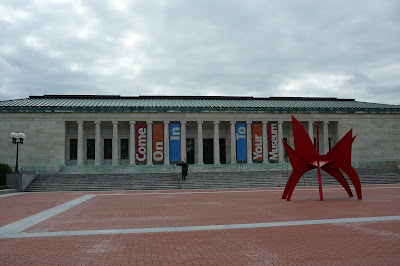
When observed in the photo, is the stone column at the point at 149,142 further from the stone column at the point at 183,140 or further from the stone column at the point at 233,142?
the stone column at the point at 233,142

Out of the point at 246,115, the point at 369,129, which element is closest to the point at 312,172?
the point at 246,115

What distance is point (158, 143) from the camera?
45812 millimetres

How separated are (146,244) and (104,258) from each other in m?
1.63

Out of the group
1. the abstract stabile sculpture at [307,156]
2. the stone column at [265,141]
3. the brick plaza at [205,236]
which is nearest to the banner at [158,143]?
the stone column at [265,141]

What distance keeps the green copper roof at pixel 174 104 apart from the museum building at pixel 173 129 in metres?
0.13

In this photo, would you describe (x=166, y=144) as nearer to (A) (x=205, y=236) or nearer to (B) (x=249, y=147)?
(B) (x=249, y=147)

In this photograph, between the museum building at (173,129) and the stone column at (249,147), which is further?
the stone column at (249,147)

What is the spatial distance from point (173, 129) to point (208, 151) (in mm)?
7806

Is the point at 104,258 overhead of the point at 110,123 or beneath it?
beneath

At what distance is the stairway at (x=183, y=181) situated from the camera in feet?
108

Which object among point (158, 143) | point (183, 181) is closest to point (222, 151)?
point (158, 143)

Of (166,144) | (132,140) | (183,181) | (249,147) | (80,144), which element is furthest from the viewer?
(249,147)

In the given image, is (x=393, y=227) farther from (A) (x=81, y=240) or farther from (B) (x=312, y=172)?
(B) (x=312, y=172)

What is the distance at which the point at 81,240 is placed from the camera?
32.9 ft
